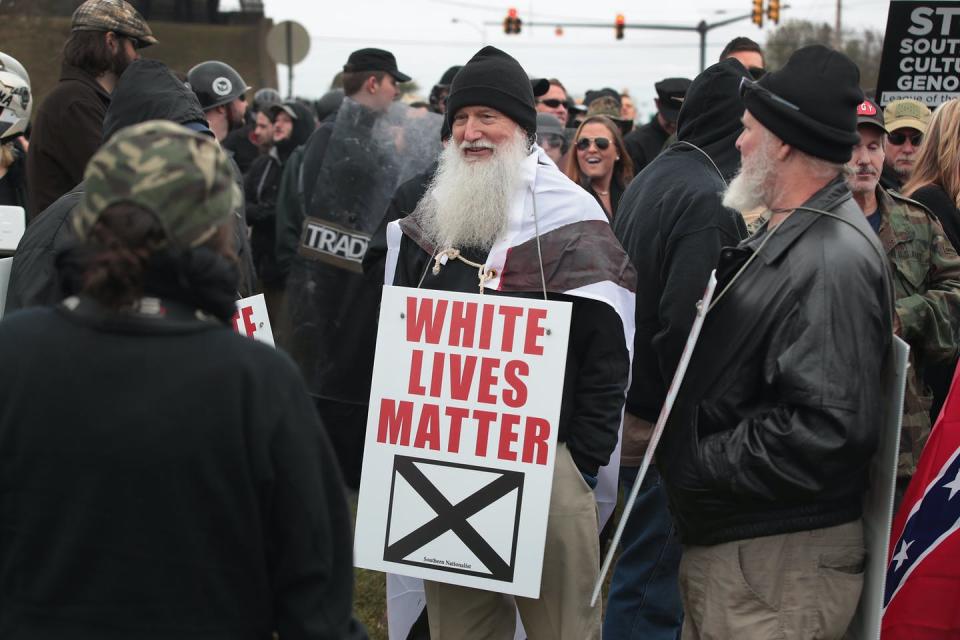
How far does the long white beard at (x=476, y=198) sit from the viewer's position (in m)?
3.58

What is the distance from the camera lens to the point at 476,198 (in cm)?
359

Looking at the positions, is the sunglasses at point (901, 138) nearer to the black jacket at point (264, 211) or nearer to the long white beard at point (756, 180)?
the long white beard at point (756, 180)

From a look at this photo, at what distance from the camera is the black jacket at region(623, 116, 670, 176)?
8062 mm

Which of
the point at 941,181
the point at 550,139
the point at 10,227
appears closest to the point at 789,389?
the point at 941,181

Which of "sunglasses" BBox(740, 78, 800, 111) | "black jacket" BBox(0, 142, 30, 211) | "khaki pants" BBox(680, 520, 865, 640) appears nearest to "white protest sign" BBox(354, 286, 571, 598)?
"khaki pants" BBox(680, 520, 865, 640)

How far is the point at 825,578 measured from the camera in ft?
9.70

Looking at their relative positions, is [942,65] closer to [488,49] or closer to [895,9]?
[895,9]

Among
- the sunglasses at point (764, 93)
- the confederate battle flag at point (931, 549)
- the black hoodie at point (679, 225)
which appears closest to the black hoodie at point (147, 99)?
the black hoodie at point (679, 225)

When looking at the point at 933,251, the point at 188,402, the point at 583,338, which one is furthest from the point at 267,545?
the point at 933,251

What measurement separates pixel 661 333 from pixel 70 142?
2768mm

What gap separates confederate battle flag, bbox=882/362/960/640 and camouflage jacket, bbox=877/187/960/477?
0.59 metres

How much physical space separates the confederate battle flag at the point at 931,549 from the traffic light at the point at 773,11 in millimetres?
30069

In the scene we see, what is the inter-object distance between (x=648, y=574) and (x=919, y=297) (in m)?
1.43

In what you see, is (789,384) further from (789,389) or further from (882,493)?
(882,493)
